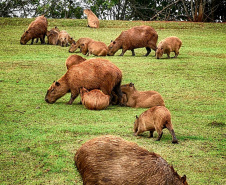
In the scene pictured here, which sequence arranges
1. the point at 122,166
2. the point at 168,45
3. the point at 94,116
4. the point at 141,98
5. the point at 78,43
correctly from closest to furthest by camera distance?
1. the point at 122,166
2. the point at 94,116
3. the point at 141,98
4. the point at 168,45
5. the point at 78,43

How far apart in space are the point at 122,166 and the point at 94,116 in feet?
11.4

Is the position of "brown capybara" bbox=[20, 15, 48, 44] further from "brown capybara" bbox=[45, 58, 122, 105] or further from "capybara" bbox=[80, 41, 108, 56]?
"brown capybara" bbox=[45, 58, 122, 105]

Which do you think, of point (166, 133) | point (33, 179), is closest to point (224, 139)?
point (166, 133)

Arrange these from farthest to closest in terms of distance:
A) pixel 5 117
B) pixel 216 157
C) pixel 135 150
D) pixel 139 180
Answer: pixel 5 117, pixel 216 157, pixel 135 150, pixel 139 180

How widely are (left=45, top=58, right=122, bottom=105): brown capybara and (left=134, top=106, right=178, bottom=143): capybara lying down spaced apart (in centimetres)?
224

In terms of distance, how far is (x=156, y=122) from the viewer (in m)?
5.87

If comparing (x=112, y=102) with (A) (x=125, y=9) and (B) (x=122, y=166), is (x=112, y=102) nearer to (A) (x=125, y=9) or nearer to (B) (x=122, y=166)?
(B) (x=122, y=166)

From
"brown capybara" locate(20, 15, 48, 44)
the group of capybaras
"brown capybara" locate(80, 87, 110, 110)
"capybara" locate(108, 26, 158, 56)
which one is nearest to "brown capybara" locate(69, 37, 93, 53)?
the group of capybaras

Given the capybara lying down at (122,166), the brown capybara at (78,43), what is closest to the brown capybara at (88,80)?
the capybara lying down at (122,166)

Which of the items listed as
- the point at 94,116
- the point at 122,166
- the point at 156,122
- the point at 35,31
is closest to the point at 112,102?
the point at 94,116

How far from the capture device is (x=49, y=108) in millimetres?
7723

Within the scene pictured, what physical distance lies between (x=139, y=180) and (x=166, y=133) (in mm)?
2817

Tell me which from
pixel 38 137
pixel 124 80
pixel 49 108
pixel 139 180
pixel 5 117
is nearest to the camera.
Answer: pixel 139 180

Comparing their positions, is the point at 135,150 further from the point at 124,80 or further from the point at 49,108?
the point at 124,80
